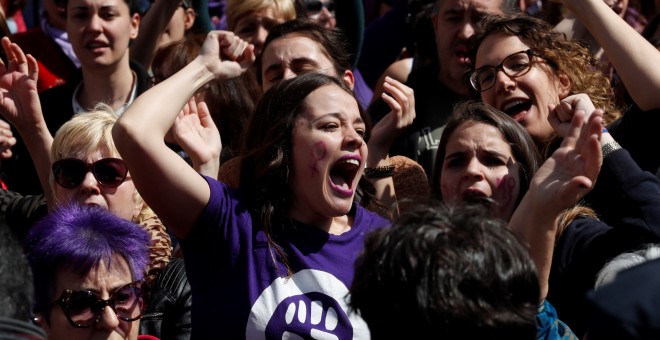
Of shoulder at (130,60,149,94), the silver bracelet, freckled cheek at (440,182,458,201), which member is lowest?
shoulder at (130,60,149,94)

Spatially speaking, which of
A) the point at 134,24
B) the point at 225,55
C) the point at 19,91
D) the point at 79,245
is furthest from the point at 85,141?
the point at 134,24

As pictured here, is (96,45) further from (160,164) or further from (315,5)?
(160,164)

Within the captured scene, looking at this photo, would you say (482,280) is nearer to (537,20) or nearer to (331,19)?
(537,20)

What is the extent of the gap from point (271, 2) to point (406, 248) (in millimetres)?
3402

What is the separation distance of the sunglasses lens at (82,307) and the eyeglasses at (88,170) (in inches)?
37.4

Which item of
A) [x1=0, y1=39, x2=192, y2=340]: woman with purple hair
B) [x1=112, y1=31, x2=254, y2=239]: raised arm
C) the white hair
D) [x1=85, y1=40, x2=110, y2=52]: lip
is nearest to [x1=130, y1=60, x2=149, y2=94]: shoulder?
[x1=85, y1=40, x2=110, y2=52]: lip

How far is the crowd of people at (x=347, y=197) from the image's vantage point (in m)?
2.10

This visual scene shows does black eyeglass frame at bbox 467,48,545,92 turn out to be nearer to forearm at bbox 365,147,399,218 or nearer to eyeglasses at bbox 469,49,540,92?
eyeglasses at bbox 469,49,540,92

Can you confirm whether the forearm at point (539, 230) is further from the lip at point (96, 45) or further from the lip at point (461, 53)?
the lip at point (96, 45)

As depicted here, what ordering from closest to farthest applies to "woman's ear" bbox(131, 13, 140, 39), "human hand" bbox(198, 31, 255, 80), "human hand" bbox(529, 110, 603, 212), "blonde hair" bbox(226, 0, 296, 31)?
"human hand" bbox(529, 110, 603, 212) < "human hand" bbox(198, 31, 255, 80) < "woman's ear" bbox(131, 13, 140, 39) < "blonde hair" bbox(226, 0, 296, 31)

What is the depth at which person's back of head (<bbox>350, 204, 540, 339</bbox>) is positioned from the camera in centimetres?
203

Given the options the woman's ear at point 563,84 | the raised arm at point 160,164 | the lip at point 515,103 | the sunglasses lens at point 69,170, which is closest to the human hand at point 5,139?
the sunglasses lens at point 69,170

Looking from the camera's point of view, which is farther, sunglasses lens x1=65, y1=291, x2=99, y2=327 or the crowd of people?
sunglasses lens x1=65, y1=291, x2=99, y2=327

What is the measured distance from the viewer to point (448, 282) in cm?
205
